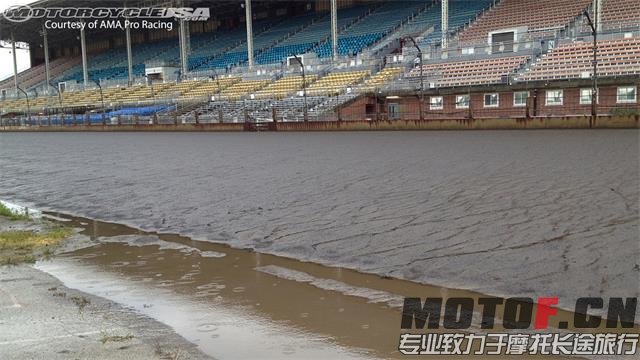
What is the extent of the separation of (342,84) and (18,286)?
40.3m

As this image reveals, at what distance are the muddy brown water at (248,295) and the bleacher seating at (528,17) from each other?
123 ft

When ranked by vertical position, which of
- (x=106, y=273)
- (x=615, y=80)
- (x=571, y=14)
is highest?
(x=571, y=14)

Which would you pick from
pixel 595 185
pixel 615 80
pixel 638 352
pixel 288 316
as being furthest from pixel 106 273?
pixel 615 80

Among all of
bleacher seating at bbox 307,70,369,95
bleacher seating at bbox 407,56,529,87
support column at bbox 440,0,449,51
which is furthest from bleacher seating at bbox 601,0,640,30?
bleacher seating at bbox 307,70,369,95

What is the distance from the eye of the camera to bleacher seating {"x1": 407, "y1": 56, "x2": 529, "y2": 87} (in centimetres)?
3697

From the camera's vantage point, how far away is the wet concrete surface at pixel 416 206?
6.29 metres

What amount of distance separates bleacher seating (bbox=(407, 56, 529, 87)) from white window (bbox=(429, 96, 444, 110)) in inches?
49.7

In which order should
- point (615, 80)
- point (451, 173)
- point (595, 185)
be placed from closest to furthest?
point (595, 185) < point (451, 173) < point (615, 80)

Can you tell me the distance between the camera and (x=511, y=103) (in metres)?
34.5

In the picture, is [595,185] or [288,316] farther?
[595,185]

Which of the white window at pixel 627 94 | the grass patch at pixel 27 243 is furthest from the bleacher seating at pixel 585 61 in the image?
the grass patch at pixel 27 243

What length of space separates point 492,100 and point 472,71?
408 cm

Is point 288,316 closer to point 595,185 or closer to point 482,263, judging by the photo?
point 482,263

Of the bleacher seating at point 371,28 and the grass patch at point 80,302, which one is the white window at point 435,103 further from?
the grass patch at point 80,302
